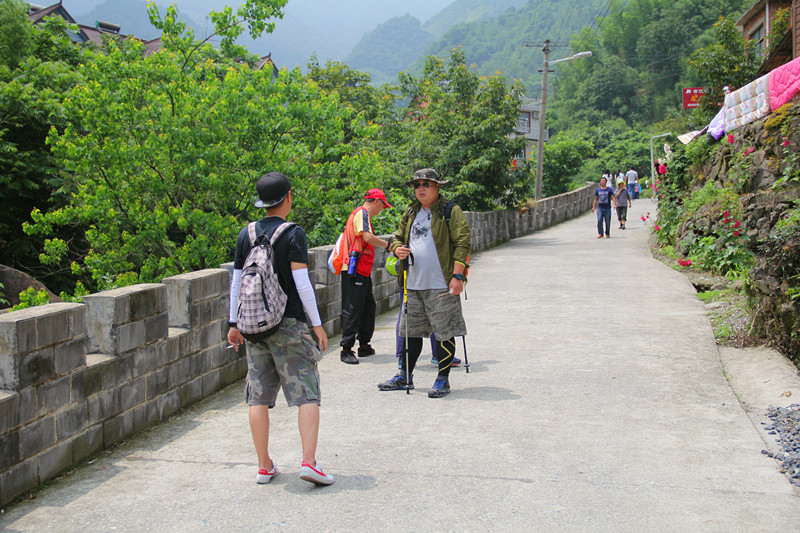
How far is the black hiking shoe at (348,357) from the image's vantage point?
24.7ft

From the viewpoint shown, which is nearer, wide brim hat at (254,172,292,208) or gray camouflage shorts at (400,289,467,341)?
wide brim hat at (254,172,292,208)

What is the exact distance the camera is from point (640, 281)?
1248cm

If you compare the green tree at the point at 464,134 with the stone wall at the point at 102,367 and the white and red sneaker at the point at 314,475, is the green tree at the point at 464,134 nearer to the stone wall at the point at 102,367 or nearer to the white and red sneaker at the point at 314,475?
the stone wall at the point at 102,367

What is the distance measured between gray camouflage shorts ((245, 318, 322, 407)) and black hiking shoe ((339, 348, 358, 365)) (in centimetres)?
315

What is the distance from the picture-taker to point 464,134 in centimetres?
2166

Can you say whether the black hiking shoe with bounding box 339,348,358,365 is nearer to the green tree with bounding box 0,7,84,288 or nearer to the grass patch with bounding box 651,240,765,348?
the grass patch with bounding box 651,240,765,348

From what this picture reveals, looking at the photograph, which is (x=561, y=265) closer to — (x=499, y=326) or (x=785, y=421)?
(x=499, y=326)

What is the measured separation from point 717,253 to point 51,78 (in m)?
15.4

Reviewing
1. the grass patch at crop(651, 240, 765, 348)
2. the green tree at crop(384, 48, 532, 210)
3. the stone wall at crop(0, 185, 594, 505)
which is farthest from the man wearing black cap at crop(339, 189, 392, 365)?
the green tree at crop(384, 48, 532, 210)

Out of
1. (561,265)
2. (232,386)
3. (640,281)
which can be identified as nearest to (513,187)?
(561,265)

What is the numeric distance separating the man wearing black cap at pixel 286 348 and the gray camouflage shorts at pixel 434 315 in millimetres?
1835

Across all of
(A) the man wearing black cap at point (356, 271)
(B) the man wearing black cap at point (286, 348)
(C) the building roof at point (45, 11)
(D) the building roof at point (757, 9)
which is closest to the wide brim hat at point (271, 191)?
(B) the man wearing black cap at point (286, 348)

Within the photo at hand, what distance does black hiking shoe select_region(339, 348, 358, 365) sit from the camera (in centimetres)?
753

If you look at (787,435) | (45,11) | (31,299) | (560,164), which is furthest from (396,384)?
(45,11)
